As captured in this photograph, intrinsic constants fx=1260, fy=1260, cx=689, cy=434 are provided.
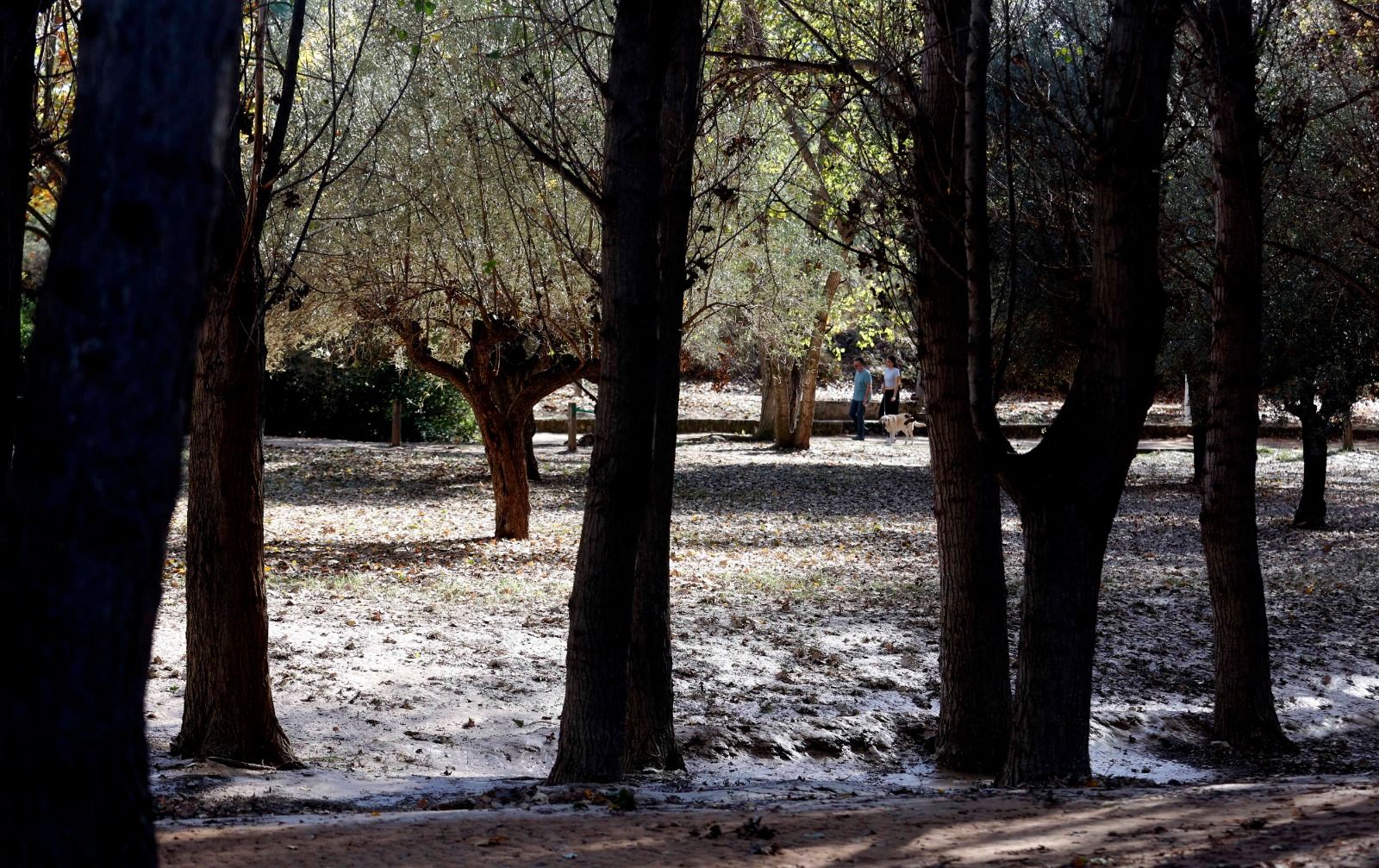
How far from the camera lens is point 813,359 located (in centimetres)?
2594

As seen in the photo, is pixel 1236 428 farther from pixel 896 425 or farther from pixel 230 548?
pixel 896 425

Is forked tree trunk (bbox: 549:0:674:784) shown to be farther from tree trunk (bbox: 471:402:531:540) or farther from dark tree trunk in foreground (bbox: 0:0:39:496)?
tree trunk (bbox: 471:402:531:540)

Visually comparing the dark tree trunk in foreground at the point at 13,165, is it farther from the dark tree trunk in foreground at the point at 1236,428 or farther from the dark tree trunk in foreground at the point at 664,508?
the dark tree trunk in foreground at the point at 1236,428

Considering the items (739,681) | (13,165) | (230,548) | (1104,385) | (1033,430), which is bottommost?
(739,681)

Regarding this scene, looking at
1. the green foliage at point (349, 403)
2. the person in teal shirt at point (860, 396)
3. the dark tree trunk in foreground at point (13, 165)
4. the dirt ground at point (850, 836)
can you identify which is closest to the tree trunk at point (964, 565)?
the dirt ground at point (850, 836)

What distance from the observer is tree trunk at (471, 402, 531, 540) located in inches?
576

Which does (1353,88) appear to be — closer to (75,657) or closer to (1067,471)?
(1067,471)

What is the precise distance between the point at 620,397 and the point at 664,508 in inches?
56.8

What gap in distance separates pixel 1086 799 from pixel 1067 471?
147cm

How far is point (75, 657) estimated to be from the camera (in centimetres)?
249

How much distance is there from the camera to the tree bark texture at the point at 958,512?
6965 millimetres

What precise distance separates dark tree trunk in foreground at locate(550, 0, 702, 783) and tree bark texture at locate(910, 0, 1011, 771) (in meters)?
1.93

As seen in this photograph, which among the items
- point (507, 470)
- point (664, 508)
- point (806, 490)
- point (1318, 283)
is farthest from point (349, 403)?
point (664, 508)

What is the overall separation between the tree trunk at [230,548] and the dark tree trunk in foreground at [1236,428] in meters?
5.53
